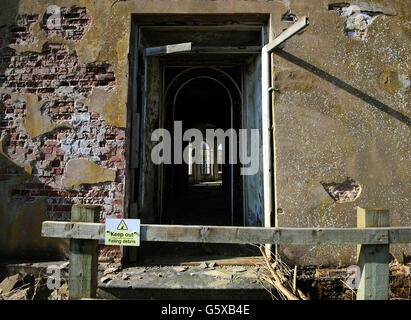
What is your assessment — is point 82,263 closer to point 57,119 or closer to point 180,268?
point 180,268

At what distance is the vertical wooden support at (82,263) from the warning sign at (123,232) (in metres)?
0.19

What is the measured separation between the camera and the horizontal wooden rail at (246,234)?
71.8 inches

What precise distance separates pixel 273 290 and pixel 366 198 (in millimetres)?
1588

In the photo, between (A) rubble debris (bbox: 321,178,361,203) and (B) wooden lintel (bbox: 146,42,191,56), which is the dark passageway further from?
(A) rubble debris (bbox: 321,178,361,203)

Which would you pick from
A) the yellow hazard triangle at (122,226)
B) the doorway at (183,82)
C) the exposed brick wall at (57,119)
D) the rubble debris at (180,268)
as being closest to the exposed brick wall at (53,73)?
the exposed brick wall at (57,119)

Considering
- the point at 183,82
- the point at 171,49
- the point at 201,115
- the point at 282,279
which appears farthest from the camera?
the point at 201,115

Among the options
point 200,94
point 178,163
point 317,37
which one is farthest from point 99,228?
point 178,163

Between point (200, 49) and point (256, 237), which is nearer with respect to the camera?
point (256, 237)

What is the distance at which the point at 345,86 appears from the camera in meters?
3.10

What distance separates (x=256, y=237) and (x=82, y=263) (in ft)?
4.34

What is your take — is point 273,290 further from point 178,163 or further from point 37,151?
point 178,163

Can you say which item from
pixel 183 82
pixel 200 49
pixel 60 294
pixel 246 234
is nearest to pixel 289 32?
pixel 200 49

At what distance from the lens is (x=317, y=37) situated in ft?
10.2

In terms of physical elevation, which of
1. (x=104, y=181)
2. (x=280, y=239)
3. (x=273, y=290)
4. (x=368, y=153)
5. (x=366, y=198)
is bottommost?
(x=273, y=290)
